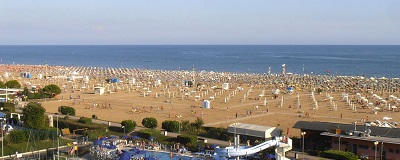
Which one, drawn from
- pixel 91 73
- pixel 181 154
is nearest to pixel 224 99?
pixel 181 154

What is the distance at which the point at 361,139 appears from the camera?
18.1 meters

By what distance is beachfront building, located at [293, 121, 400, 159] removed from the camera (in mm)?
17703

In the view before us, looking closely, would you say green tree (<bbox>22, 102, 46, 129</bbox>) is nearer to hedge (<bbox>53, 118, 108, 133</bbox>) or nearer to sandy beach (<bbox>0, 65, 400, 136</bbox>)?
hedge (<bbox>53, 118, 108, 133</bbox>)

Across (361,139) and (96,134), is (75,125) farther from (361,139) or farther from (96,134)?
(361,139)

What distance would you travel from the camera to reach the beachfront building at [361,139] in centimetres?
1770

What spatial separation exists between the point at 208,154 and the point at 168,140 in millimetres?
4651

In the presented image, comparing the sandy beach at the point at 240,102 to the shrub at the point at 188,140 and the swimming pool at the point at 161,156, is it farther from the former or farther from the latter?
the swimming pool at the point at 161,156

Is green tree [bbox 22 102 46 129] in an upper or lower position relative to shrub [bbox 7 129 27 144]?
upper

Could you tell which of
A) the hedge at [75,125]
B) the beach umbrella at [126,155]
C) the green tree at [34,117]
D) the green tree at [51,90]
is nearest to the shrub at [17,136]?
the green tree at [34,117]

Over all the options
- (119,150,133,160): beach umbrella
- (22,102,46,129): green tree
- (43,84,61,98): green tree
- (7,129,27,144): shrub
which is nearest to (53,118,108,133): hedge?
(22,102,46,129): green tree

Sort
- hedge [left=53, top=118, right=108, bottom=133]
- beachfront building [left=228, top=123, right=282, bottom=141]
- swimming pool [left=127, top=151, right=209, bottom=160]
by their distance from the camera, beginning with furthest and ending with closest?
hedge [left=53, top=118, right=108, bottom=133], beachfront building [left=228, top=123, right=282, bottom=141], swimming pool [left=127, top=151, right=209, bottom=160]

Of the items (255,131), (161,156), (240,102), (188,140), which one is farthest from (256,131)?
(240,102)

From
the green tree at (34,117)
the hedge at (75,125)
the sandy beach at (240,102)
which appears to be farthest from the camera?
the sandy beach at (240,102)

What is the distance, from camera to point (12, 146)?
1978 centimetres
